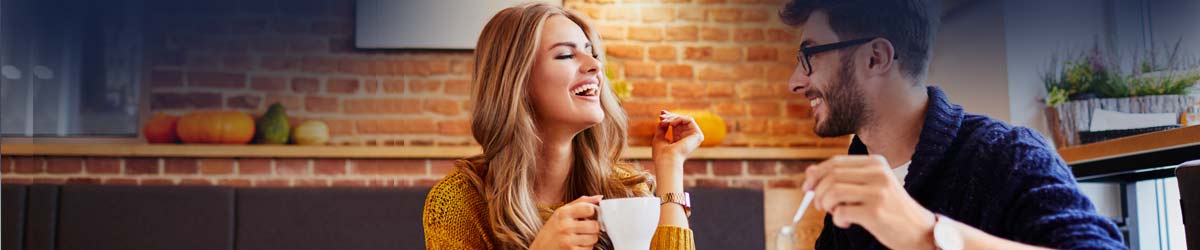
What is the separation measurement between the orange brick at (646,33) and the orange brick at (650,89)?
0.49 ft

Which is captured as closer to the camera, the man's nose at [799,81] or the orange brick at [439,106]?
A: the man's nose at [799,81]

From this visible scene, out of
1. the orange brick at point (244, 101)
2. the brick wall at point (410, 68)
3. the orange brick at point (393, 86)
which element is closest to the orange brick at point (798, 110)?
the brick wall at point (410, 68)

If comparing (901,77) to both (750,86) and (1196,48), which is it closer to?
(1196,48)

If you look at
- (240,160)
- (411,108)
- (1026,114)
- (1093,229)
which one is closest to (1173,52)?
(1026,114)

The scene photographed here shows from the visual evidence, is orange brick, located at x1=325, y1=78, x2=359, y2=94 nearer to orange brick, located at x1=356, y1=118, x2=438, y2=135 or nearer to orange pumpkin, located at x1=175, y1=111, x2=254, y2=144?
orange brick, located at x1=356, y1=118, x2=438, y2=135

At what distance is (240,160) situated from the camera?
2.86 meters

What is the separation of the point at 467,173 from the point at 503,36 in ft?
0.80

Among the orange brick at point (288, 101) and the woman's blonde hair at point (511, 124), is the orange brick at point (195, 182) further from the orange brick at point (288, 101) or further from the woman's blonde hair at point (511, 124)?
the woman's blonde hair at point (511, 124)

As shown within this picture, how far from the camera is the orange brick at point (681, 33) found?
312 centimetres

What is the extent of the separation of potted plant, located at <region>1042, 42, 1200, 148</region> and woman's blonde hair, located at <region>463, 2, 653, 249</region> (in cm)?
120

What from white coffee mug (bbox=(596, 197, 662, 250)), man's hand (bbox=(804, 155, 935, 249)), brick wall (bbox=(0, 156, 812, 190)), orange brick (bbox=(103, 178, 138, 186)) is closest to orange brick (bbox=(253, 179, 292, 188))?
brick wall (bbox=(0, 156, 812, 190))

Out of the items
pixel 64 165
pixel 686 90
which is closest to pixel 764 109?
pixel 686 90

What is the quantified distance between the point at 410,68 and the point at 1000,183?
2.40 m

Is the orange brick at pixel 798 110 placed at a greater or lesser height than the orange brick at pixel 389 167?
greater
